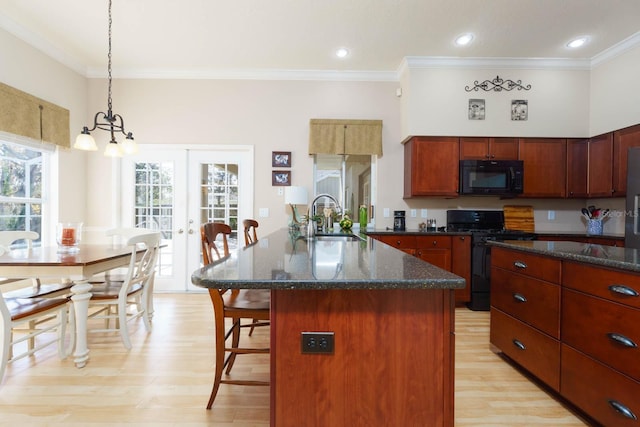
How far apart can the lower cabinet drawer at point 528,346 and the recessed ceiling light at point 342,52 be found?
9.78 ft

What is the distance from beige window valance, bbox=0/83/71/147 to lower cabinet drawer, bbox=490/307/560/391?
180 inches

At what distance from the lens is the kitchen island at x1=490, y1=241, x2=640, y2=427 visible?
129 centimetres

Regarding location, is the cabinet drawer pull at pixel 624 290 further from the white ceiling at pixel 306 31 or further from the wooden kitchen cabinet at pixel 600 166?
the wooden kitchen cabinet at pixel 600 166

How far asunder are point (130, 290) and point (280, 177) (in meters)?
2.12

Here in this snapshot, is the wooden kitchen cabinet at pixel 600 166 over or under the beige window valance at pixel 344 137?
under

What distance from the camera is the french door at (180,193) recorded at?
3.95 meters

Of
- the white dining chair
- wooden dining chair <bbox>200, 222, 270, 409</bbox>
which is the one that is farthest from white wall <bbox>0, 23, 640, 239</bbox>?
wooden dining chair <bbox>200, 222, 270, 409</bbox>

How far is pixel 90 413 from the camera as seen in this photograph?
1590 mm

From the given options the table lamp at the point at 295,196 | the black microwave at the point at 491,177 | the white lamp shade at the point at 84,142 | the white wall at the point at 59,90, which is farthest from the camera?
the table lamp at the point at 295,196

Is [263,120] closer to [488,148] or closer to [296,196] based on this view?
[296,196]

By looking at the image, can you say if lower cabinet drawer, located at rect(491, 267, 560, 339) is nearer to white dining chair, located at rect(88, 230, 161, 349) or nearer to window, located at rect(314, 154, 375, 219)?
window, located at rect(314, 154, 375, 219)

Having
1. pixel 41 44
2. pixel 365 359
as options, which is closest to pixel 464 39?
pixel 365 359

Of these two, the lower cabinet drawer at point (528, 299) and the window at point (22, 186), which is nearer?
the lower cabinet drawer at point (528, 299)

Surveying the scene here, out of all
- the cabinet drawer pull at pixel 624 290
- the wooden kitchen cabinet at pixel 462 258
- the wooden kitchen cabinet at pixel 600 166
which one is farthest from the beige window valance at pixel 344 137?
the cabinet drawer pull at pixel 624 290
